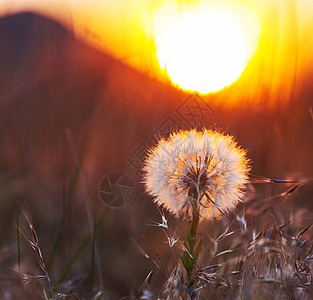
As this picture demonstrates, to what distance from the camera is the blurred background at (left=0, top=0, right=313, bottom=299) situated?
2.19 m

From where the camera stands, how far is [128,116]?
280 cm

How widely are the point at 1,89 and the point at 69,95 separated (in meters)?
0.69

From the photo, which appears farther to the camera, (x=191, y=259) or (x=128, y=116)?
Result: (x=128, y=116)

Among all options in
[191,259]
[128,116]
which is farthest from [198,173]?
[128,116]

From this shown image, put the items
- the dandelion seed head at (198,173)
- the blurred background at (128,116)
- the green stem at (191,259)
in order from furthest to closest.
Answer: the blurred background at (128,116)
the dandelion seed head at (198,173)
the green stem at (191,259)

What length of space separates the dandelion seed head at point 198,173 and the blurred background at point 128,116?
29.0 inches

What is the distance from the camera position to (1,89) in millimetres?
3137

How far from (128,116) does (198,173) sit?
1555 millimetres

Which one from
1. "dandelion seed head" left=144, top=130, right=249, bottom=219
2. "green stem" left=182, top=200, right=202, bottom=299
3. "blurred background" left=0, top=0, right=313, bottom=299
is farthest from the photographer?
"blurred background" left=0, top=0, right=313, bottom=299

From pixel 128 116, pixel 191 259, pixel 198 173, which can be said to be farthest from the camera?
pixel 128 116

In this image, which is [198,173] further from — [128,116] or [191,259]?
[128,116]

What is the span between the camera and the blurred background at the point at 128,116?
7.19 ft

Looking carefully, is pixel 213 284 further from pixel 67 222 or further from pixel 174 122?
pixel 174 122

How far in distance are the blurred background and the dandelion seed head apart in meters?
0.74
